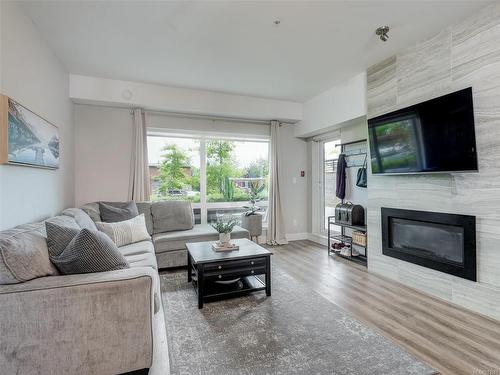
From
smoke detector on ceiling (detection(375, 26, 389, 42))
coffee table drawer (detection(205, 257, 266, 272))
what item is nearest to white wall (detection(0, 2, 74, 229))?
coffee table drawer (detection(205, 257, 266, 272))

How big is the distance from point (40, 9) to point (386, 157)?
3.77 m

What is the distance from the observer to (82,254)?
64.9 inches

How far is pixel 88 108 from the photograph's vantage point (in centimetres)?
412

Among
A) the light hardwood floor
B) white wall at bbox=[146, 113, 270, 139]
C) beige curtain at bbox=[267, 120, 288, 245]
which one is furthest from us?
beige curtain at bbox=[267, 120, 288, 245]

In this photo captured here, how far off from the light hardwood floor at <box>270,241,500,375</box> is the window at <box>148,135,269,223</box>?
1.87m

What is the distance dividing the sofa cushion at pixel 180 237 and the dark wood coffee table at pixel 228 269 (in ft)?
2.18

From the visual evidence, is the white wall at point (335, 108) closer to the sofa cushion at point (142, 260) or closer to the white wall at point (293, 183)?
the white wall at point (293, 183)

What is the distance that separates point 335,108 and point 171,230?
314 centimetres

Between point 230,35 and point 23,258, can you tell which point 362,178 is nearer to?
point 230,35

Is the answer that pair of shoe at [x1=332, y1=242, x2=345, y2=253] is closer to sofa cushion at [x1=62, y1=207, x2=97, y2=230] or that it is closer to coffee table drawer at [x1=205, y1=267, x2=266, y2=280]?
coffee table drawer at [x1=205, y1=267, x2=266, y2=280]

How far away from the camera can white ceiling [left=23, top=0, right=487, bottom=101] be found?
2.31 metres

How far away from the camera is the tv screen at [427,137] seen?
2.39 m

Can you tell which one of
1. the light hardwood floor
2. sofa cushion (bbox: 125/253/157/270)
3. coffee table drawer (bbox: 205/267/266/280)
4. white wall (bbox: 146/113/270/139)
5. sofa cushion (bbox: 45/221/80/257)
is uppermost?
white wall (bbox: 146/113/270/139)

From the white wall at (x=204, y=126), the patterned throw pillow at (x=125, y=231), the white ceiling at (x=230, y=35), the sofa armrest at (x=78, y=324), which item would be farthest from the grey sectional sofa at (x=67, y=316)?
the white wall at (x=204, y=126)
